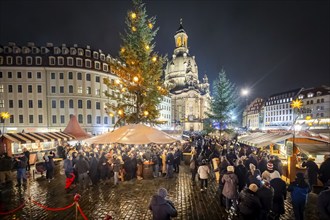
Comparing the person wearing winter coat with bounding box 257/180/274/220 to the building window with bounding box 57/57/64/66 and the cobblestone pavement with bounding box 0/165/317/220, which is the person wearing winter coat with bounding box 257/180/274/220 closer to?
the cobblestone pavement with bounding box 0/165/317/220

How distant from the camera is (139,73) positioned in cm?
1816

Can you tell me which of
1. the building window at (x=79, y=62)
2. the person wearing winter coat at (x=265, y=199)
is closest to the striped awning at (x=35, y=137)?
the person wearing winter coat at (x=265, y=199)

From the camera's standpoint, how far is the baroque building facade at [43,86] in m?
41.1

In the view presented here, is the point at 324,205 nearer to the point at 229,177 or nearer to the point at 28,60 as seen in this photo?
the point at 229,177

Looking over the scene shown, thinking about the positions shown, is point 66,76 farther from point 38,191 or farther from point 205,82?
point 205,82

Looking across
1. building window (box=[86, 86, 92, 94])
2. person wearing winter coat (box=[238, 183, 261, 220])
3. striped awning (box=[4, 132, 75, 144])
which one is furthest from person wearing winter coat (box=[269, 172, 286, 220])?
building window (box=[86, 86, 92, 94])

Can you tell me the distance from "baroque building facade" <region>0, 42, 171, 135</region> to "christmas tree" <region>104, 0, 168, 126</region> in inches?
942

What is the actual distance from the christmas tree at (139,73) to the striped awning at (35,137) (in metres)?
7.95

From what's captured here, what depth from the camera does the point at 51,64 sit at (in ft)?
138

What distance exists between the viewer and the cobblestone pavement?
823 cm

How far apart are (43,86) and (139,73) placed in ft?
111

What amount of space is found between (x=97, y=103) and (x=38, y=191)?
121ft

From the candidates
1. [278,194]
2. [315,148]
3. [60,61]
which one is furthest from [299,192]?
[60,61]

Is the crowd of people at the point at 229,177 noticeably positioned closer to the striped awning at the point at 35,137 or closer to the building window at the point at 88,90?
the striped awning at the point at 35,137
